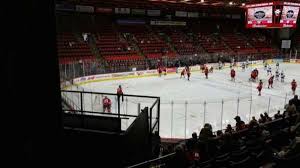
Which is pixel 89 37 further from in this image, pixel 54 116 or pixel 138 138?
pixel 54 116

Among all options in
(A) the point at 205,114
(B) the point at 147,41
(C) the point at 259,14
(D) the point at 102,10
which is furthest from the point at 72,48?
(A) the point at 205,114

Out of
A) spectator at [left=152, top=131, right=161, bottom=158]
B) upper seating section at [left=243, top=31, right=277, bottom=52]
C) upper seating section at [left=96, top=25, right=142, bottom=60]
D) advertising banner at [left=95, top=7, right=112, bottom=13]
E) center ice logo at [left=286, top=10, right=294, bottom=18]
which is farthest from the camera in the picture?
upper seating section at [left=243, top=31, right=277, bottom=52]

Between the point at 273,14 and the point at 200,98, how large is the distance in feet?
21.7

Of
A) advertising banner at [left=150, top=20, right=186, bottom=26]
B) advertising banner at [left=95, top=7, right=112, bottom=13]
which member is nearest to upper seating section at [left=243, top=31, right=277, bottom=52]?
advertising banner at [left=150, top=20, right=186, bottom=26]

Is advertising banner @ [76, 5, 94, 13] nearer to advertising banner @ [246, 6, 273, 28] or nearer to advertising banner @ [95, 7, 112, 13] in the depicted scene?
advertising banner @ [95, 7, 112, 13]

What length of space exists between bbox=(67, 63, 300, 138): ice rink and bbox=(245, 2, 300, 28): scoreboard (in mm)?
4528

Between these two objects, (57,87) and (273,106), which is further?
(273,106)

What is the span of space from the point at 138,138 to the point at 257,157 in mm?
2314

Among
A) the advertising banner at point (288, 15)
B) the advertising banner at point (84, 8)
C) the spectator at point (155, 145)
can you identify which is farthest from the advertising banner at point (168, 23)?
the spectator at point (155, 145)

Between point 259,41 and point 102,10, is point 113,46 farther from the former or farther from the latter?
point 259,41

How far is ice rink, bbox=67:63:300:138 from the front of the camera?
12.8 metres

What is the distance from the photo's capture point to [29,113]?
2498mm

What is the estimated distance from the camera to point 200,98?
1769 cm

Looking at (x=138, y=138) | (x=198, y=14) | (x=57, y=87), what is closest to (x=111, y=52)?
(x=198, y=14)
